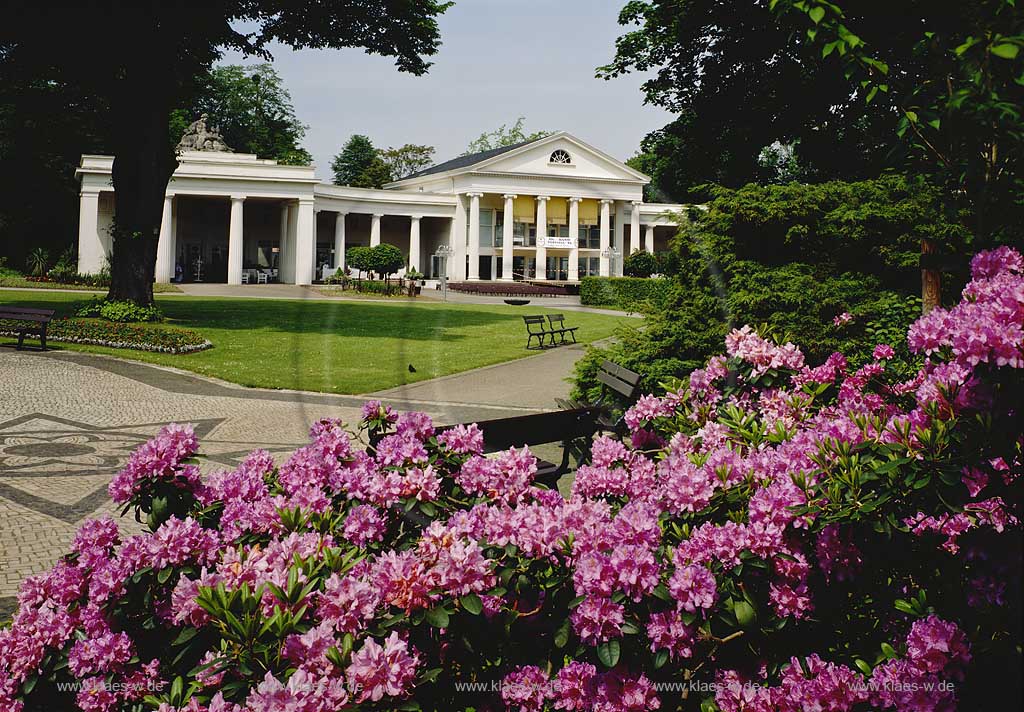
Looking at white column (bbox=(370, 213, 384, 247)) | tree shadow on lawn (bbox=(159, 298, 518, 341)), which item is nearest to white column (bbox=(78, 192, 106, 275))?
white column (bbox=(370, 213, 384, 247))

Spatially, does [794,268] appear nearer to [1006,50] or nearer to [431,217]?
[1006,50]

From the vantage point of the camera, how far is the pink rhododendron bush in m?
2.32

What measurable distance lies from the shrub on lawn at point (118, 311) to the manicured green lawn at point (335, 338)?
3.39 ft

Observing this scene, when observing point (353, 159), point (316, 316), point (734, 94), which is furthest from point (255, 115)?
point (734, 94)

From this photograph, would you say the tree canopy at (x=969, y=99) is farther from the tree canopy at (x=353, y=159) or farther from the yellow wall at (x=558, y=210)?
the tree canopy at (x=353, y=159)

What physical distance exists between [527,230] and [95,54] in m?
47.8

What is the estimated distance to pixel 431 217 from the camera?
6869 centimetres

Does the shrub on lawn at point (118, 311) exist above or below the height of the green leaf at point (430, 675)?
above

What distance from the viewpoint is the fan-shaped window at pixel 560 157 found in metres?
67.5

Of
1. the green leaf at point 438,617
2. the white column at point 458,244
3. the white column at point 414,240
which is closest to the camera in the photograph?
the green leaf at point 438,617

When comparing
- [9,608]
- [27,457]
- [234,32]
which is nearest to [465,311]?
[234,32]

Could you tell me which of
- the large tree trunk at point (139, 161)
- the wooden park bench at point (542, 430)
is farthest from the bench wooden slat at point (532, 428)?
the large tree trunk at point (139, 161)

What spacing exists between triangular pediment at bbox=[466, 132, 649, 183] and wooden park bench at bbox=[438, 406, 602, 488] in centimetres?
6104

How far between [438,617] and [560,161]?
67.6 meters
